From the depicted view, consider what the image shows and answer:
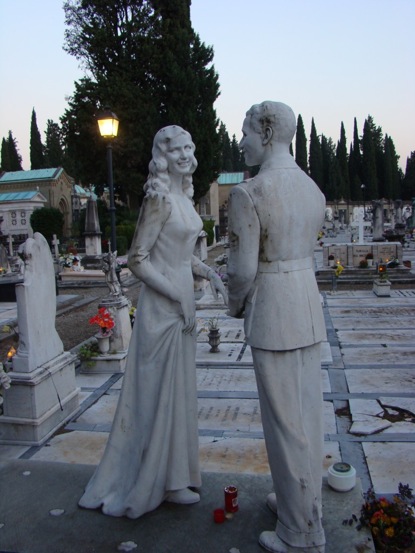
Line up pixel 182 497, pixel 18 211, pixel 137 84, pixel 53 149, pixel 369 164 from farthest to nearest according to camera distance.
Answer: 1. pixel 369 164
2. pixel 53 149
3. pixel 18 211
4. pixel 137 84
5. pixel 182 497

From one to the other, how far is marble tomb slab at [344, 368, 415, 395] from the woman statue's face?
4.46 meters

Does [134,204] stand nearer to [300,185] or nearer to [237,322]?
[237,322]

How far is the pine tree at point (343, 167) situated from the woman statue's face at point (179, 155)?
6661 cm

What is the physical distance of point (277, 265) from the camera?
278 cm

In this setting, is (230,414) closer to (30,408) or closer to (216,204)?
(30,408)

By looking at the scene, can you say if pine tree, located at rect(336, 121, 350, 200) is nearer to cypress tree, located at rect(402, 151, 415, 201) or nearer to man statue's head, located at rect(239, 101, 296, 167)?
cypress tree, located at rect(402, 151, 415, 201)

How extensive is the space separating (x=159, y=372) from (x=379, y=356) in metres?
5.94

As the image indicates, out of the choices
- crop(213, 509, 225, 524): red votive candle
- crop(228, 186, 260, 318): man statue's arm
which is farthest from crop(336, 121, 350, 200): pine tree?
crop(228, 186, 260, 318): man statue's arm

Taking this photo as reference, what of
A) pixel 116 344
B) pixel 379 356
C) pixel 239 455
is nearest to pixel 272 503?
pixel 239 455

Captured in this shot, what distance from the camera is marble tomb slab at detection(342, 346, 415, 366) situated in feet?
26.1

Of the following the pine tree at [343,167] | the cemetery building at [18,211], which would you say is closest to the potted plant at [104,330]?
the cemetery building at [18,211]

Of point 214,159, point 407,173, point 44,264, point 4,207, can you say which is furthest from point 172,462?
point 407,173

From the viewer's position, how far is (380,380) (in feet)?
23.2

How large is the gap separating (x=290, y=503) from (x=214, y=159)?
3100 centimetres
